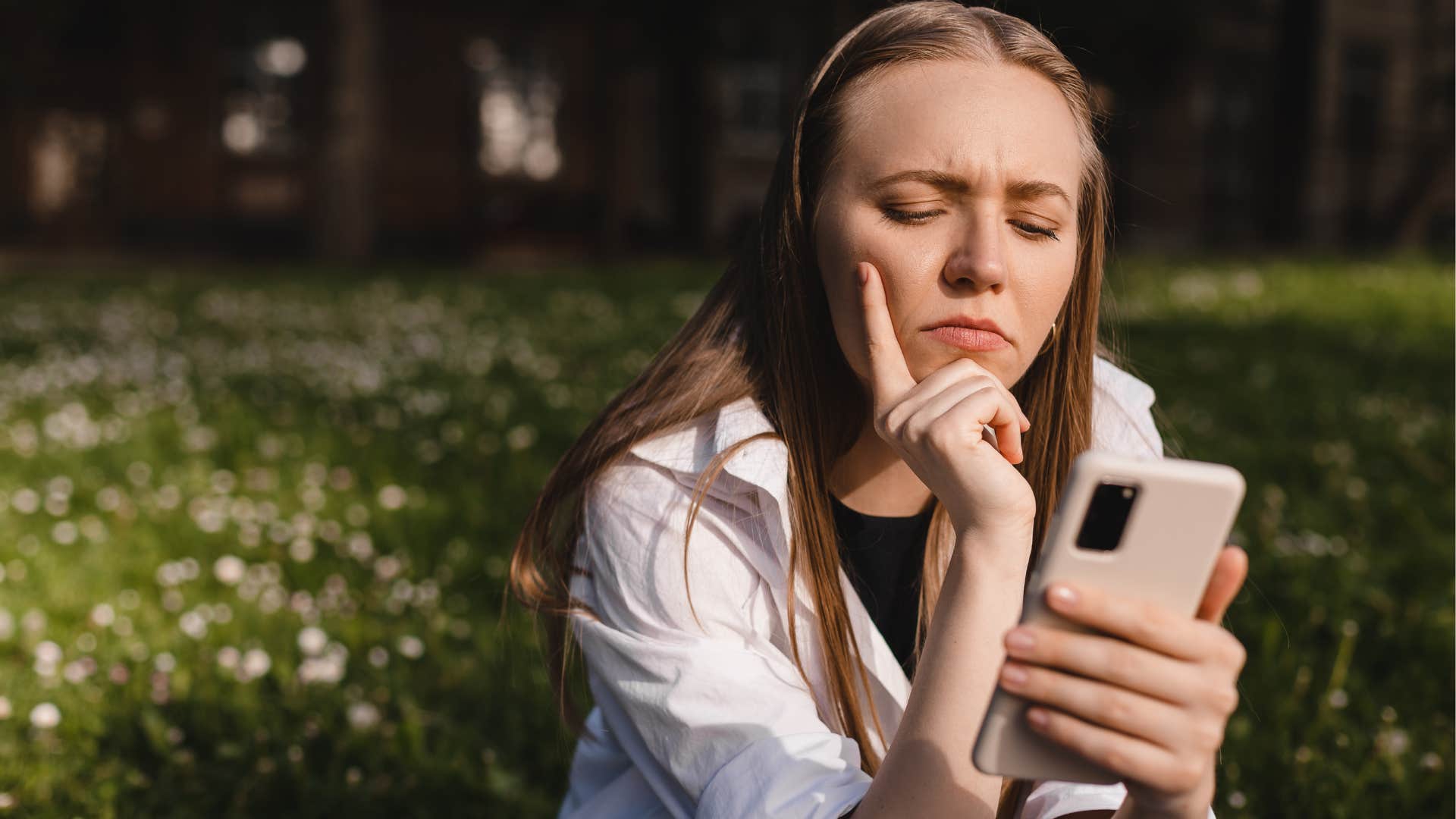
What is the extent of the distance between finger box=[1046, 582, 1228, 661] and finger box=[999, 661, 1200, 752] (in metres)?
0.04

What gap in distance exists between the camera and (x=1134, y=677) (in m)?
1.02

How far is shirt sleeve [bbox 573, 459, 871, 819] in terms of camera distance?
1.44 metres

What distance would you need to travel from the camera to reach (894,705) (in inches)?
67.4

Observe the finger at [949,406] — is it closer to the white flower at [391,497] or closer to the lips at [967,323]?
the lips at [967,323]

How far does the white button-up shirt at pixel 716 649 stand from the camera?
1.46 metres

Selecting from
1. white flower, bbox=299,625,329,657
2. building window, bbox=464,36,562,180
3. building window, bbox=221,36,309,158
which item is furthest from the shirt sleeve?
building window, bbox=221,36,309,158

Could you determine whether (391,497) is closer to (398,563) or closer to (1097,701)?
(398,563)

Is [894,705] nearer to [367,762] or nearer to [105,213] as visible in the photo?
[367,762]

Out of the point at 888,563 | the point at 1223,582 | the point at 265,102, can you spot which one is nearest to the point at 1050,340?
the point at 888,563

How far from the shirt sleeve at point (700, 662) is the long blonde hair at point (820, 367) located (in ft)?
0.15

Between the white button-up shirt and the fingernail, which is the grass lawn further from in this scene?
the fingernail

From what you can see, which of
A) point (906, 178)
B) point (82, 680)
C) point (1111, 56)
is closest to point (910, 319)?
point (906, 178)

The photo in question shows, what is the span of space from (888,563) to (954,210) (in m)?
0.59

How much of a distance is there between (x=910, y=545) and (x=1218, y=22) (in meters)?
26.0
